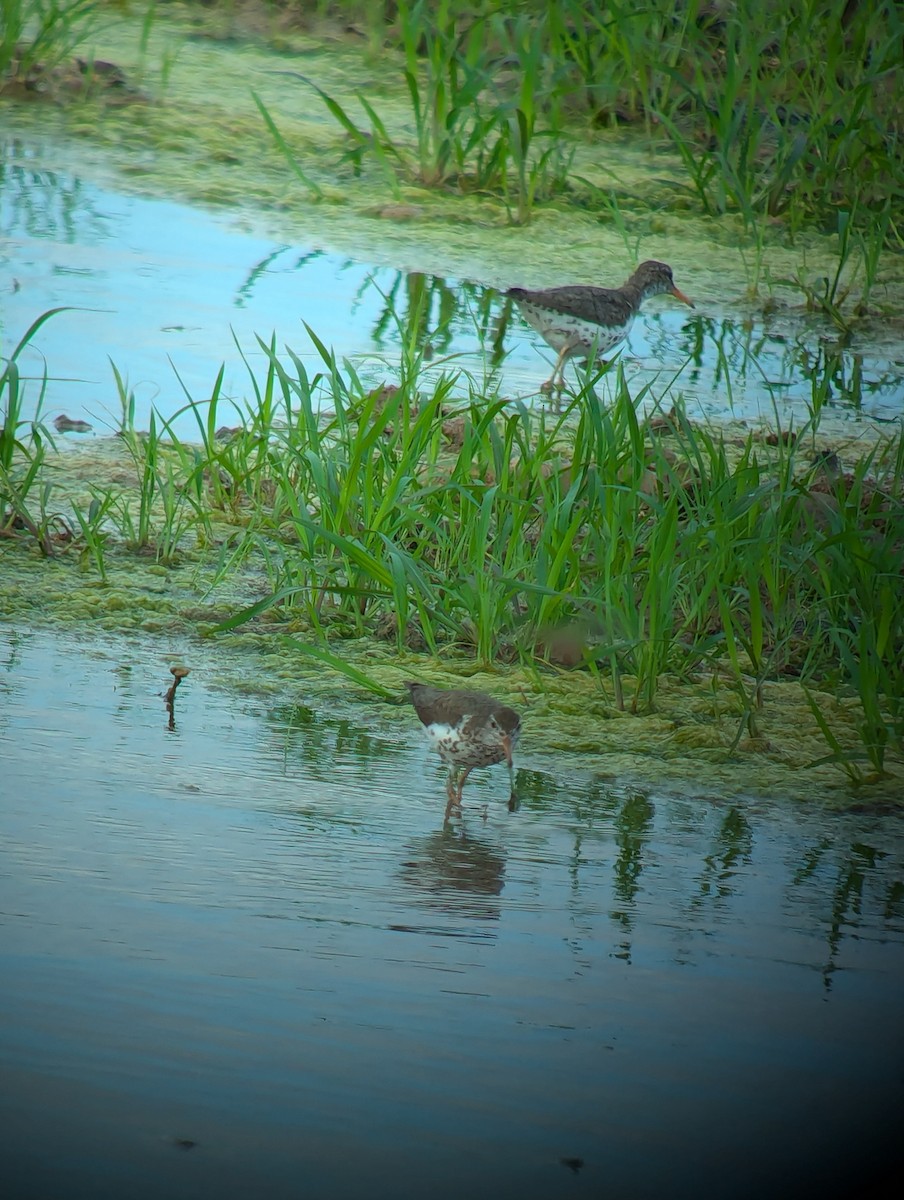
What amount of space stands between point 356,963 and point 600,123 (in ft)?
30.9

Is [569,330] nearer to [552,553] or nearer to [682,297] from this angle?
[682,297]

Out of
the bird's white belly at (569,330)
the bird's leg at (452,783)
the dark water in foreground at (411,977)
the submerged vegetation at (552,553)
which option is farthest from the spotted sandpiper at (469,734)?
the bird's white belly at (569,330)

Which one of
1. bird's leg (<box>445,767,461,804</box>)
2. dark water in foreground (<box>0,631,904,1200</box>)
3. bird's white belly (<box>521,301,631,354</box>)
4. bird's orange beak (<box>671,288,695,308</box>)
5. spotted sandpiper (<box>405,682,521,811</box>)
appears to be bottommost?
dark water in foreground (<box>0,631,904,1200</box>)

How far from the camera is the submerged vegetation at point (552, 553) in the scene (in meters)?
4.63

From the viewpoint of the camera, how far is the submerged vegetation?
15.2 feet

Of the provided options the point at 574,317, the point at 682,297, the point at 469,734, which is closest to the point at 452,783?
the point at 469,734

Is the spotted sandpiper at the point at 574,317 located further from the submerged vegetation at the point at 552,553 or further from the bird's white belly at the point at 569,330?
the submerged vegetation at the point at 552,553

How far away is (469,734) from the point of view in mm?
3803

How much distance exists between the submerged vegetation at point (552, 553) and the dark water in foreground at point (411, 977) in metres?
0.65

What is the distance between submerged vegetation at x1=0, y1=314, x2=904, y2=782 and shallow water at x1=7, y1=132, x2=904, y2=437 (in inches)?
39.5

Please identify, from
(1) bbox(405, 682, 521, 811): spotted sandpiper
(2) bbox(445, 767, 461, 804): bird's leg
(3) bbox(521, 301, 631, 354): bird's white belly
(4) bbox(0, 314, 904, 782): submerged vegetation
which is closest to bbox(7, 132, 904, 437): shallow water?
(3) bbox(521, 301, 631, 354): bird's white belly

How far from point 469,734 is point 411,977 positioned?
3.11ft

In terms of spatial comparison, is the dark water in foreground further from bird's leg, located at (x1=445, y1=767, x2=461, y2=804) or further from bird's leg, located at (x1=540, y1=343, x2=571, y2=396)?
bird's leg, located at (x1=540, y1=343, x2=571, y2=396)

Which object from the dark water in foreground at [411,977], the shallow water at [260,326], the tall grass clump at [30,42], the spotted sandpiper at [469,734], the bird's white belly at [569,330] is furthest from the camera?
the tall grass clump at [30,42]
